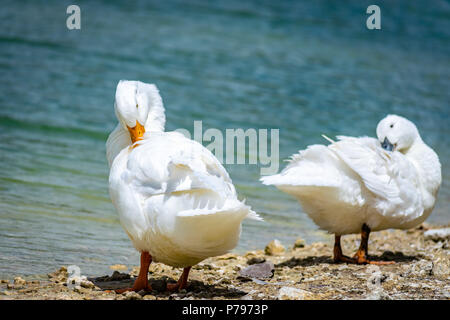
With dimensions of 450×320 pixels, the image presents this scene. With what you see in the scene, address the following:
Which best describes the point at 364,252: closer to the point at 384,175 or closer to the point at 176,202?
the point at 384,175

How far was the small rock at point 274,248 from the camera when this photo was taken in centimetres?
648

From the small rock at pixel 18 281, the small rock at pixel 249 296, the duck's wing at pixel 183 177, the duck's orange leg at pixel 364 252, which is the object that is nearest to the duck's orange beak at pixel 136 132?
the duck's wing at pixel 183 177

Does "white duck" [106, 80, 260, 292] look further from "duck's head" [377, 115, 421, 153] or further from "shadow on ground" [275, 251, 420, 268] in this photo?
"duck's head" [377, 115, 421, 153]

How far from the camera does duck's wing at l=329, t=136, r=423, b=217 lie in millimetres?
5859

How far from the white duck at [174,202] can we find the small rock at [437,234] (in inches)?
129

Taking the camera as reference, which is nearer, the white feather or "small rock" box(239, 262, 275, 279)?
"small rock" box(239, 262, 275, 279)

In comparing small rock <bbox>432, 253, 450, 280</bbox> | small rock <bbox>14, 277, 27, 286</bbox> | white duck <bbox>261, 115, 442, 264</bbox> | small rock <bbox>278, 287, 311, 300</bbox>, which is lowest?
small rock <bbox>432, 253, 450, 280</bbox>

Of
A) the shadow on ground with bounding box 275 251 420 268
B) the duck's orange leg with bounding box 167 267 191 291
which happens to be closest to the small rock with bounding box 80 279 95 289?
the duck's orange leg with bounding box 167 267 191 291

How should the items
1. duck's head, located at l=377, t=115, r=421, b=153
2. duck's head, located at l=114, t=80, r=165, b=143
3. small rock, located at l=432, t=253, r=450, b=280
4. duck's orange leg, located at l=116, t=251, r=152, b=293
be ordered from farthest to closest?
duck's head, located at l=377, t=115, r=421, b=153 → small rock, located at l=432, t=253, r=450, b=280 → duck's head, located at l=114, t=80, r=165, b=143 → duck's orange leg, located at l=116, t=251, r=152, b=293

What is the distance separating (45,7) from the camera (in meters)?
19.7

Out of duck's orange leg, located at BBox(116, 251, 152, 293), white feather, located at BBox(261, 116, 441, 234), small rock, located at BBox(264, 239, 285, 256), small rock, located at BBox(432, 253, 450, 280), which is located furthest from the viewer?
small rock, located at BBox(264, 239, 285, 256)

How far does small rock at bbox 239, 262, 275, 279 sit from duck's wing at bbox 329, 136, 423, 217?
1.18 meters

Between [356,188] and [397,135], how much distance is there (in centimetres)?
122
